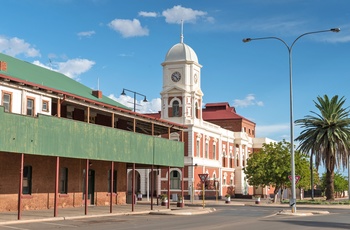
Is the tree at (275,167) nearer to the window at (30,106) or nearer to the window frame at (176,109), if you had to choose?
the window frame at (176,109)

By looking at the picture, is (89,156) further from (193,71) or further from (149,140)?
(193,71)

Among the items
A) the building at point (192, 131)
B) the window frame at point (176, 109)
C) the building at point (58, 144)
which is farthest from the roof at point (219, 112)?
the building at point (58, 144)

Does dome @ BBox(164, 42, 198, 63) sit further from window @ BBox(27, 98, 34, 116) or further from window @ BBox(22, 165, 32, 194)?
window @ BBox(27, 98, 34, 116)

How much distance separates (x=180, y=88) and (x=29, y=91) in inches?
1737

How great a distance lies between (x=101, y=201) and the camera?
142 feet

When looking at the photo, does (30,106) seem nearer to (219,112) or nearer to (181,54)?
(181,54)

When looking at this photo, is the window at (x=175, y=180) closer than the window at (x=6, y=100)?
No

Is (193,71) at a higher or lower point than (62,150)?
higher

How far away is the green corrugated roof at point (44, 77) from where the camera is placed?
120 feet

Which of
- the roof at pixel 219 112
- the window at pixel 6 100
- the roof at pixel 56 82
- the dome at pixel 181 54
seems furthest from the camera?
the roof at pixel 219 112

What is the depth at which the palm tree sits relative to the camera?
2338 inches

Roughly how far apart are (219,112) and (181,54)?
24.2 m

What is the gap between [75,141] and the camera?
106ft

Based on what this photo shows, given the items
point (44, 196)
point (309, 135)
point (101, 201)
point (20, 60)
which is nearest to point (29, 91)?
point (44, 196)
